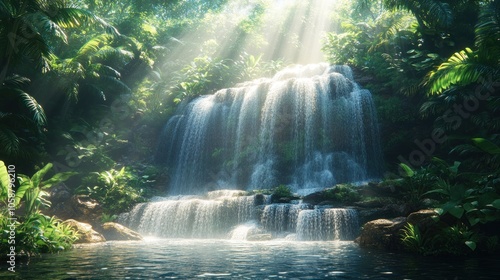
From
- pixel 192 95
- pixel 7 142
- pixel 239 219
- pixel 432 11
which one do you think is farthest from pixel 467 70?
pixel 192 95

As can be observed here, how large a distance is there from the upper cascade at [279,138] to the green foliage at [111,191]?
192 inches

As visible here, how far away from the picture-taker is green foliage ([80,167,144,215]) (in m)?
17.6

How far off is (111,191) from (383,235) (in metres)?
12.9

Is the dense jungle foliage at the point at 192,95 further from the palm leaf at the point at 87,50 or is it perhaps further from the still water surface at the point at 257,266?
the still water surface at the point at 257,266

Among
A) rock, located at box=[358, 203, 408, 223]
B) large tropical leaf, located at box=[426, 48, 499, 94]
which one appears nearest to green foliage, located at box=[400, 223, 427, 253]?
rock, located at box=[358, 203, 408, 223]

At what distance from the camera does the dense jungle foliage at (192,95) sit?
1002 centimetres

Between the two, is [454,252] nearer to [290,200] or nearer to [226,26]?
[290,200]

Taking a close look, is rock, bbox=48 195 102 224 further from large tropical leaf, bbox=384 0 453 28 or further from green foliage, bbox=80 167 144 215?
large tropical leaf, bbox=384 0 453 28

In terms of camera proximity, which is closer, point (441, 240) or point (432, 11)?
point (441, 240)

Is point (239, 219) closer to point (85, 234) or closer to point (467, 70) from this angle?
point (85, 234)

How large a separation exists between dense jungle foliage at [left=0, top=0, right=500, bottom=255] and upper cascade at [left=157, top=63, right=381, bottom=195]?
1.22 m

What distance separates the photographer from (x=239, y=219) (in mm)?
14992

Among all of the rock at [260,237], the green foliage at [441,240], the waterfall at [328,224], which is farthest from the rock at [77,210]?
the green foliage at [441,240]

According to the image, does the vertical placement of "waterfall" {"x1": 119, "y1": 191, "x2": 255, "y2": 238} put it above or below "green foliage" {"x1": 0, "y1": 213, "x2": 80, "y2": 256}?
above
